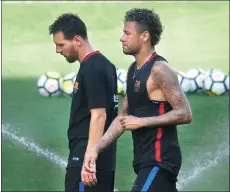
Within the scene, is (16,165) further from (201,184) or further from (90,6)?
(90,6)

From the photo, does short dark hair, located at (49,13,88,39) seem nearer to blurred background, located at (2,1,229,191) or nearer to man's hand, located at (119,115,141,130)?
man's hand, located at (119,115,141,130)

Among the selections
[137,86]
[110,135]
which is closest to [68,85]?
[110,135]

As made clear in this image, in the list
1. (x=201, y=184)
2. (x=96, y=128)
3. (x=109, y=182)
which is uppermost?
(x=96, y=128)

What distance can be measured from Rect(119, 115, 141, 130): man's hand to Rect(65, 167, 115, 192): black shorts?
1.70 ft

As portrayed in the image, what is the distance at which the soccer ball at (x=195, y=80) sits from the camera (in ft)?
35.2

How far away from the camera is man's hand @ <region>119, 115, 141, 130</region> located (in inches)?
189

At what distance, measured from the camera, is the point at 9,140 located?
374 inches

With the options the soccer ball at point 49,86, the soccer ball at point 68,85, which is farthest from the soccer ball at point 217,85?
the soccer ball at point 49,86

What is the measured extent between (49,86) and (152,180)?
612 centimetres

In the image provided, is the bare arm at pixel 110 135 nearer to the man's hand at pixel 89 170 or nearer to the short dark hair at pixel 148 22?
the man's hand at pixel 89 170

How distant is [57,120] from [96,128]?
4.84 metres

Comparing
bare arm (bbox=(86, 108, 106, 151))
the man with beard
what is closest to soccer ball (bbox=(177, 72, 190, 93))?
the man with beard

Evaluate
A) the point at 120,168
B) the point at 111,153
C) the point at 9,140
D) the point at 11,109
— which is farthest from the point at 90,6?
the point at 111,153

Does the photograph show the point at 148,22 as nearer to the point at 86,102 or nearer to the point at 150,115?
the point at 150,115
